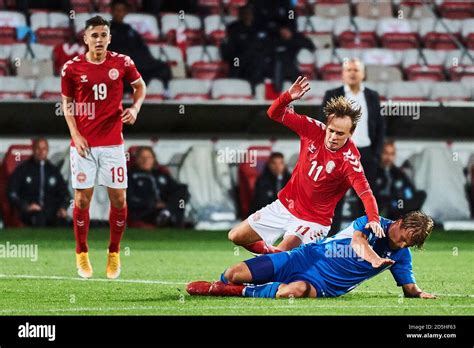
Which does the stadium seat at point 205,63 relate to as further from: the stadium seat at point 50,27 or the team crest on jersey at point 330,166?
the team crest on jersey at point 330,166

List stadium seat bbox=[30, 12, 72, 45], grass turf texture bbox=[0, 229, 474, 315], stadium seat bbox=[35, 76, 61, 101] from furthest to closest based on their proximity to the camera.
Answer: stadium seat bbox=[30, 12, 72, 45]
stadium seat bbox=[35, 76, 61, 101]
grass turf texture bbox=[0, 229, 474, 315]

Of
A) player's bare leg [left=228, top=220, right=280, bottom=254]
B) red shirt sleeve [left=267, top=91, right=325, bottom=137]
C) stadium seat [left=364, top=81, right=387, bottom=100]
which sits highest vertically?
red shirt sleeve [left=267, top=91, right=325, bottom=137]

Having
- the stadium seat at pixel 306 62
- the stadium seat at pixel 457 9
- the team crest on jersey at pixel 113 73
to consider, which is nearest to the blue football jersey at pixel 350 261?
the team crest on jersey at pixel 113 73

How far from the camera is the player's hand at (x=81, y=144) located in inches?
422

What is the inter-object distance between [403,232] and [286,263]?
2.86 ft

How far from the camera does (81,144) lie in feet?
35.2

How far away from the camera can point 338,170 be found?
10031mm

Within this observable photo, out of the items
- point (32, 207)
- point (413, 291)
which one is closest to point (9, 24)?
point (32, 207)

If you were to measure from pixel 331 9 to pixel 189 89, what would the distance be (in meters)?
3.72

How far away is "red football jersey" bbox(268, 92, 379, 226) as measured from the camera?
10031mm

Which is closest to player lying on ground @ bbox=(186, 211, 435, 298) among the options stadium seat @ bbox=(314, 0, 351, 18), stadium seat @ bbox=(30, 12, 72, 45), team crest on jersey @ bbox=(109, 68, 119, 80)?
team crest on jersey @ bbox=(109, 68, 119, 80)

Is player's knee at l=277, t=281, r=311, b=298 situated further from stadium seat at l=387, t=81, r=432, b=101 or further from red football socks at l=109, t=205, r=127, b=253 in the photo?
stadium seat at l=387, t=81, r=432, b=101

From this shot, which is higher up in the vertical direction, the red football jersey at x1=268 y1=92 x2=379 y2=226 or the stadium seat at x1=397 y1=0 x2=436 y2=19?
the stadium seat at x1=397 y1=0 x2=436 y2=19

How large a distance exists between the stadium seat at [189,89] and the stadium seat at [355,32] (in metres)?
2.84
